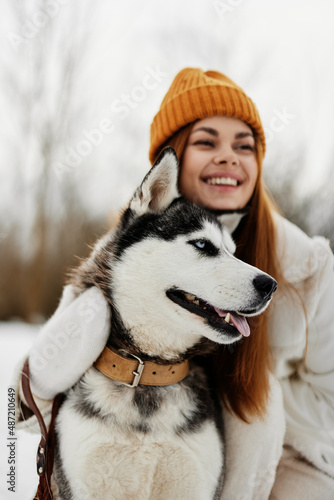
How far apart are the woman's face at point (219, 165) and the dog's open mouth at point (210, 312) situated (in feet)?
1.97

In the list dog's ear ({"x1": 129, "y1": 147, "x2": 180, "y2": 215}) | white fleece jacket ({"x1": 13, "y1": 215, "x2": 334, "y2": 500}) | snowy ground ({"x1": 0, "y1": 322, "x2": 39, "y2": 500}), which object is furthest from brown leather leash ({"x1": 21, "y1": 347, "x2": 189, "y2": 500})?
dog's ear ({"x1": 129, "y1": 147, "x2": 180, "y2": 215})

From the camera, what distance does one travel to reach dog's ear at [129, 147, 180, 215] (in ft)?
4.71

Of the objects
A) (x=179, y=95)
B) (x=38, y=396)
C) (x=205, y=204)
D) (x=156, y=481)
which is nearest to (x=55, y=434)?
(x=38, y=396)

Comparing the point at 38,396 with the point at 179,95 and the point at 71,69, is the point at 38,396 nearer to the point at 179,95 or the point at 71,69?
the point at 179,95

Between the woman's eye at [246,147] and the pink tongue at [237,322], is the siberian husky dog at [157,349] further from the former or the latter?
the woman's eye at [246,147]

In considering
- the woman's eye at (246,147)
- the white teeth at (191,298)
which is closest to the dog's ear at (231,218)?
the woman's eye at (246,147)

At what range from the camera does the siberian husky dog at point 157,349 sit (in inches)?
50.4

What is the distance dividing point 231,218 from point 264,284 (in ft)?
2.31

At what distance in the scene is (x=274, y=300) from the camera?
5.88 ft

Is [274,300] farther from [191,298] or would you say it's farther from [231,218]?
[191,298]

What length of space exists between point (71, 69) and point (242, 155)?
5.67 m

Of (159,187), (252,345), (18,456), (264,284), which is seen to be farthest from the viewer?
(18,456)

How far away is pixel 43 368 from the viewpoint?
4.75 feet

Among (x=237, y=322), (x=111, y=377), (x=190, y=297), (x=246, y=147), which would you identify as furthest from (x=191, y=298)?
(x=246, y=147)
